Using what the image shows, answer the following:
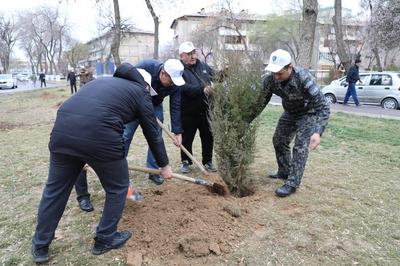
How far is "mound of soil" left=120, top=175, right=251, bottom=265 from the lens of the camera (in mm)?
3005

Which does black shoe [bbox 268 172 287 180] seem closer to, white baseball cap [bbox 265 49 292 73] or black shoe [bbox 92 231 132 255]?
white baseball cap [bbox 265 49 292 73]

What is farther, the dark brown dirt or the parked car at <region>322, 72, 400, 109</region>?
the parked car at <region>322, 72, 400, 109</region>

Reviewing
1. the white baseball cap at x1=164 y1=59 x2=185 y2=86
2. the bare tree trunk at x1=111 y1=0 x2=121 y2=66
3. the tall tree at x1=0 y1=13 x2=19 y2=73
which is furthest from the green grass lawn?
the tall tree at x1=0 y1=13 x2=19 y2=73

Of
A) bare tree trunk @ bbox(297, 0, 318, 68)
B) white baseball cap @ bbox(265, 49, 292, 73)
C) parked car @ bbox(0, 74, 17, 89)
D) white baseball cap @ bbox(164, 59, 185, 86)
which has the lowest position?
parked car @ bbox(0, 74, 17, 89)

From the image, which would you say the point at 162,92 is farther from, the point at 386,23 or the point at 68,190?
the point at 386,23

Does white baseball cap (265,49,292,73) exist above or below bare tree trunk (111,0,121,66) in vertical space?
below

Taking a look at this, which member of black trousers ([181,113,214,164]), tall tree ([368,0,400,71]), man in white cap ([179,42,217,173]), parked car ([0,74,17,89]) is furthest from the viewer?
parked car ([0,74,17,89])

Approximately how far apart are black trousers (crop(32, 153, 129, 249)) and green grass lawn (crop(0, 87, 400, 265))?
0.83 feet

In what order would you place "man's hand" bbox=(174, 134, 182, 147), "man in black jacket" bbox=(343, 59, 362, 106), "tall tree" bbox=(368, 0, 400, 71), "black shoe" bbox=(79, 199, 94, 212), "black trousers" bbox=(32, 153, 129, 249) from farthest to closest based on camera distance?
"tall tree" bbox=(368, 0, 400, 71) < "man in black jacket" bbox=(343, 59, 362, 106) < "man's hand" bbox=(174, 134, 182, 147) < "black shoe" bbox=(79, 199, 94, 212) < "black trousers" bbox=(32, 153, 129, 249)

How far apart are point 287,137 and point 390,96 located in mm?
11479

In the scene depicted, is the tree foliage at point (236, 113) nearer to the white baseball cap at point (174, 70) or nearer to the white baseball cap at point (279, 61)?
the white baseball cap at point (279, 61)

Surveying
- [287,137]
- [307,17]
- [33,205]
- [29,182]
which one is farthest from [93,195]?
[307,17]

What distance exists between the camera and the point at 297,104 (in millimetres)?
4043

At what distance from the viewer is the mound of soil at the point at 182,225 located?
9.86 ft
